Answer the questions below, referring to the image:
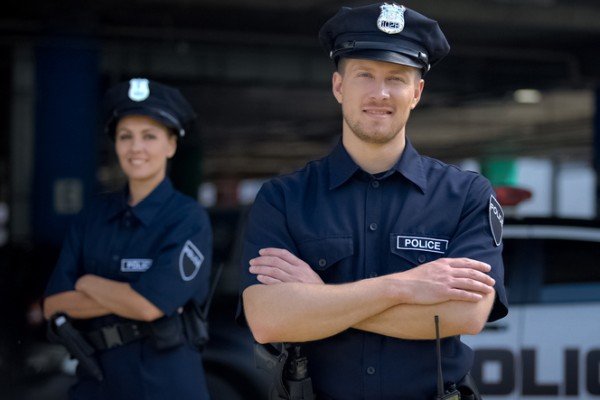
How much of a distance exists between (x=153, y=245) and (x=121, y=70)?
11.8 m

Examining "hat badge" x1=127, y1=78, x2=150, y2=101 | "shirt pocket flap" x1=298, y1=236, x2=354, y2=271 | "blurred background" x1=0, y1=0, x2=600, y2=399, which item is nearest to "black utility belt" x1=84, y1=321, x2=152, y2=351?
"hat badge" x1=127, y1=78, x2=150, y2=101

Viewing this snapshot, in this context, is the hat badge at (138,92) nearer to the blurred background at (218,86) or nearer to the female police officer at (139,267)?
Result: the female police officer at (139,267)

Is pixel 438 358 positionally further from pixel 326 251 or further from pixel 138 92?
pixel 138 92

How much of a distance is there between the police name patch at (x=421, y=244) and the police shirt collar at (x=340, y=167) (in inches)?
8.5

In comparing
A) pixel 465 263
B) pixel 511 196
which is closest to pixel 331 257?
pixel 465 263

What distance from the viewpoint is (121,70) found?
1499 centimetres

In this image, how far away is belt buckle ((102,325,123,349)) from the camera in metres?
3.49

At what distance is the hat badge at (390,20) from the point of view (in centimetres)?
263

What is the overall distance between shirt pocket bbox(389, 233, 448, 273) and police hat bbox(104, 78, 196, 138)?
1327 mm

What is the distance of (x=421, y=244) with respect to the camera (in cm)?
260

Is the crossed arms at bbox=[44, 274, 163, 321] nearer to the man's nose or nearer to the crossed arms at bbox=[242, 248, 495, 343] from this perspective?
the crossed arms at bbox=[242, 248, 495, 343]

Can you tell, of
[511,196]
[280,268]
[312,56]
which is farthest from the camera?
[312,56]

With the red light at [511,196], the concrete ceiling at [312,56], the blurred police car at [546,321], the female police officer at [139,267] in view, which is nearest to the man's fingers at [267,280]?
the female police officer at [139,267]

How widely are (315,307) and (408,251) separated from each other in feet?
0.95
